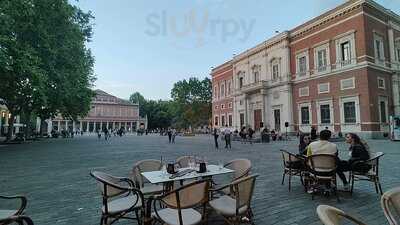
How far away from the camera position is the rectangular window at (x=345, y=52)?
2611cm

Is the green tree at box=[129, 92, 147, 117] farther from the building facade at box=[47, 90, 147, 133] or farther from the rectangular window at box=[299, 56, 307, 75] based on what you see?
the rectangular window at box=[299, 56, 307, 75]

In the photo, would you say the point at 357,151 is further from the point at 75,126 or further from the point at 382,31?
the point at 75,126

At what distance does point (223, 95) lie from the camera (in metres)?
48.4

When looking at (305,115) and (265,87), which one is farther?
(265,87)

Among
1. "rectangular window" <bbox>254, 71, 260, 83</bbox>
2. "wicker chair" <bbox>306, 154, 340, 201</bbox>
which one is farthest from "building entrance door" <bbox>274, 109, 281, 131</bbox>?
"wicker chair" <bbox>306, 154, 340, 201</bbox>

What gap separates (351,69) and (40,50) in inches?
1046

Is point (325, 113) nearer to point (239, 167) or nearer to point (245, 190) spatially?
point (239, 167)

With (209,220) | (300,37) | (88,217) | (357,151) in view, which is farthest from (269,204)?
→ (300,37)

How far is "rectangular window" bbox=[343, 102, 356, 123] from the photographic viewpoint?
25227 mm

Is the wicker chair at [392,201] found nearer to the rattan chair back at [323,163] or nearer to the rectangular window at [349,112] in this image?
the rattan chair back at [323,163]

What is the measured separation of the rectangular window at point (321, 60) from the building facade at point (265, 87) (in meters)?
4.40

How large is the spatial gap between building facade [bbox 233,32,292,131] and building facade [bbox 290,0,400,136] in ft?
8.49

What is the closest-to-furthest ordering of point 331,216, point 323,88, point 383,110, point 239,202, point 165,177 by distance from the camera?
point 331,216 → point 239,202 → point 165,177 → point 383,110 → point 323,88

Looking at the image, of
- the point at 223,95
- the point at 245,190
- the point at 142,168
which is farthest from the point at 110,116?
the point at 245,190
